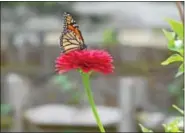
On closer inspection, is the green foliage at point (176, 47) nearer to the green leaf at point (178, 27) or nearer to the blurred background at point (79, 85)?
the green leaf at point (178, 27)

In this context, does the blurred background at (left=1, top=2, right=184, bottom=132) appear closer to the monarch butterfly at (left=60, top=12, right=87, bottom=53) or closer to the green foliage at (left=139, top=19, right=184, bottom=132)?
the green foliage at (left=139, top=19, right=184, bottom=132)

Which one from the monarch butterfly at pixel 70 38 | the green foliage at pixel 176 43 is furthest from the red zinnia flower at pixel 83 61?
the green foliage at pixel 176 43

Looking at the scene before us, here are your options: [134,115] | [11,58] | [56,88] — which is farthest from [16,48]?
[134,115]

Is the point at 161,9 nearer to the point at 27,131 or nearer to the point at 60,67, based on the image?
the point at 27,131

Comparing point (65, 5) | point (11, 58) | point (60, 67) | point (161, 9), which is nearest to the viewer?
point (60, 67)

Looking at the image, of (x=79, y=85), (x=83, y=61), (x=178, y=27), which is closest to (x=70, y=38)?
(x=83, y=61)

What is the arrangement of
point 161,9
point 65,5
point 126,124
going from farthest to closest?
point 161,9 < point 65,5 < point 126,124

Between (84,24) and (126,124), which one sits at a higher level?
(84,24)
